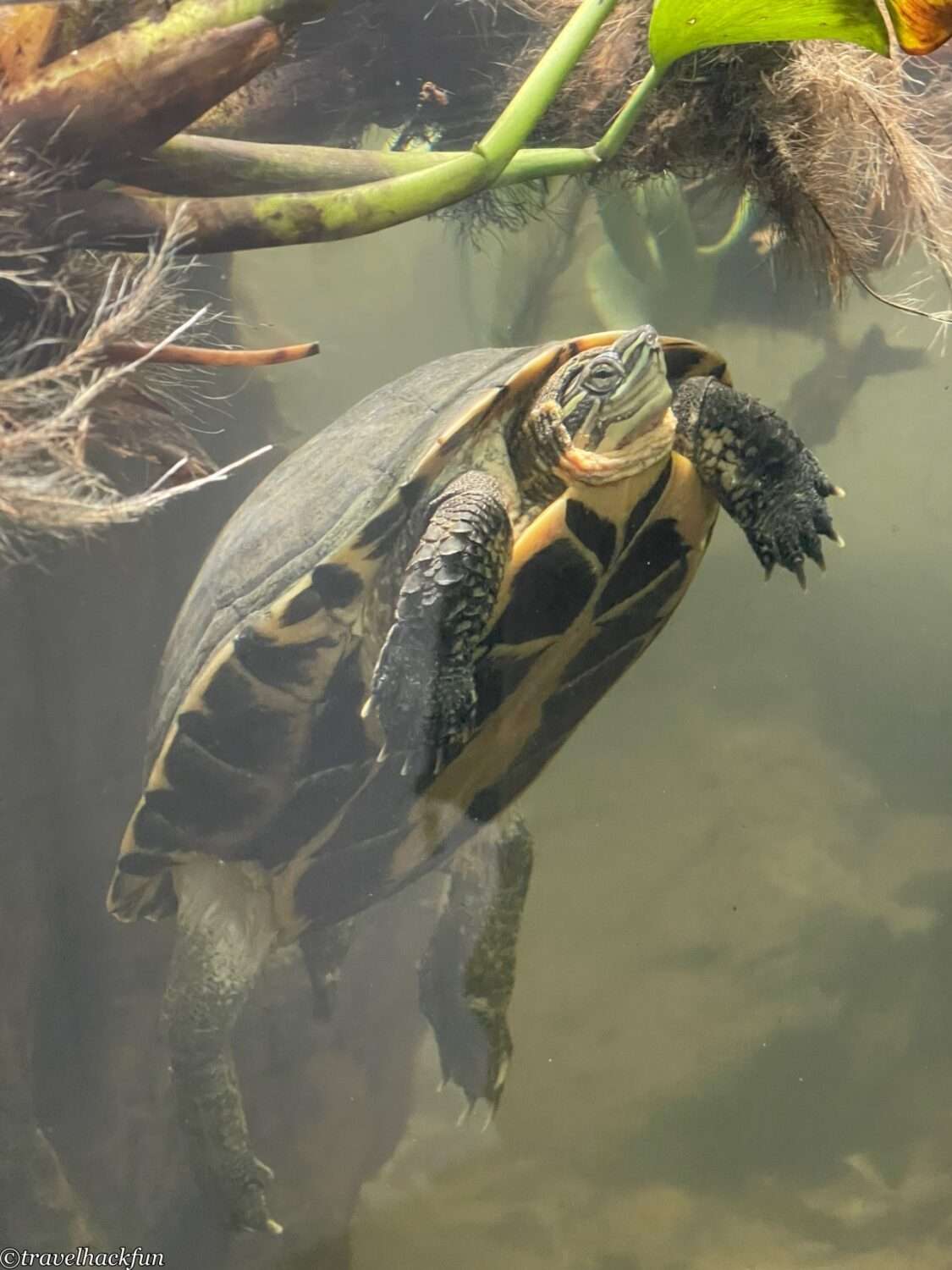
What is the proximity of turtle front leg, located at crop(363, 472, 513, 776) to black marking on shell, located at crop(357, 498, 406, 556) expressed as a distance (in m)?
0.09

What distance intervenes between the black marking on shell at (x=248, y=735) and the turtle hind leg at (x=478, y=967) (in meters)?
0.68

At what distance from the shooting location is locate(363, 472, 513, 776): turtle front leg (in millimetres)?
1416

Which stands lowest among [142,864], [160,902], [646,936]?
[646,936]

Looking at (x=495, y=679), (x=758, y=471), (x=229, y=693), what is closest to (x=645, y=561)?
(x=758, y=471)

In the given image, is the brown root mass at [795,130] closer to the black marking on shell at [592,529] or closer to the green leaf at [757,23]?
the green leaf at [757,23]

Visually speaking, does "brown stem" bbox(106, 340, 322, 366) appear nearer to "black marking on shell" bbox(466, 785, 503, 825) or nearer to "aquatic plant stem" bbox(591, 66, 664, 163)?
"aquatic plant stem" bbox(591, 66, 664, 163)

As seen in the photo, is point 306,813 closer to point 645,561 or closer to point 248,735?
point 248,735

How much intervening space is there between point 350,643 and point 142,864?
745 mm

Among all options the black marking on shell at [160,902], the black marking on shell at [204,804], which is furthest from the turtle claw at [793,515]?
the black marking on shell at [160,902]

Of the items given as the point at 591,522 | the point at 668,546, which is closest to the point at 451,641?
the point at 591,522

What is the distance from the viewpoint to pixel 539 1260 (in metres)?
2.11

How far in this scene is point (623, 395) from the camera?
158 cm

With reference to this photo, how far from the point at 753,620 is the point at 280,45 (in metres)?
2.35

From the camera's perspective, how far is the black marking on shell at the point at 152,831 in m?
1.84
